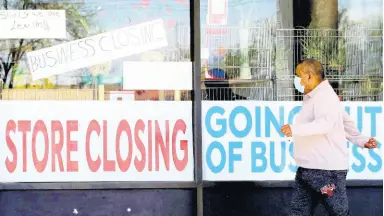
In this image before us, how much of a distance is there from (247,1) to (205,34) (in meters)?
0.51

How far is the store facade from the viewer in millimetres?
6215

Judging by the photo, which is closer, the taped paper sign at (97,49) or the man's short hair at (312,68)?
the man's short hair at (312,68)

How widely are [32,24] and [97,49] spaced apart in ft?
2.01

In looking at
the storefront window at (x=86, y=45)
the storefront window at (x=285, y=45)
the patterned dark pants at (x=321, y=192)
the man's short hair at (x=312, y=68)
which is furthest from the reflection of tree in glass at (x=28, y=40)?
the patterned dark pants at (x=321, y=192)

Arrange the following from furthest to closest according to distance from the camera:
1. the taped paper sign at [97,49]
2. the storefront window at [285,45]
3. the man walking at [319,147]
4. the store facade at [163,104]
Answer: the storefront window at [285,45], the taped paper sign at [97,49], the store facade at [163,104], the man walking at [319,147]

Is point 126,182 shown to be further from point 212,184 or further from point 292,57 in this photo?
point 292,57

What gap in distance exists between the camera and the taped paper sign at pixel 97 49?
6328 mm

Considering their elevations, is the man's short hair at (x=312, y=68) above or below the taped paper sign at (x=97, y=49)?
below

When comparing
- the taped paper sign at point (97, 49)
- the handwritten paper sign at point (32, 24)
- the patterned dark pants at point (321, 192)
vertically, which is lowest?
the patterned dark pants at point (321, 192)

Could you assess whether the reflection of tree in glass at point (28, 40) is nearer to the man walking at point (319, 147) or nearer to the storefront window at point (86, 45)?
the storefront window at point (86, 45)

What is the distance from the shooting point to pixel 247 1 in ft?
21.6

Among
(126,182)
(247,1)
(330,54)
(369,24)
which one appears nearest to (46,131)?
(126,182)

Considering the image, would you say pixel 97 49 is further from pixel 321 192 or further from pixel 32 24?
pixel 321 192

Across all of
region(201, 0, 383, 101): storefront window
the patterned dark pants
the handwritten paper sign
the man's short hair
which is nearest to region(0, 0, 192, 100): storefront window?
the handwritten paper sign
